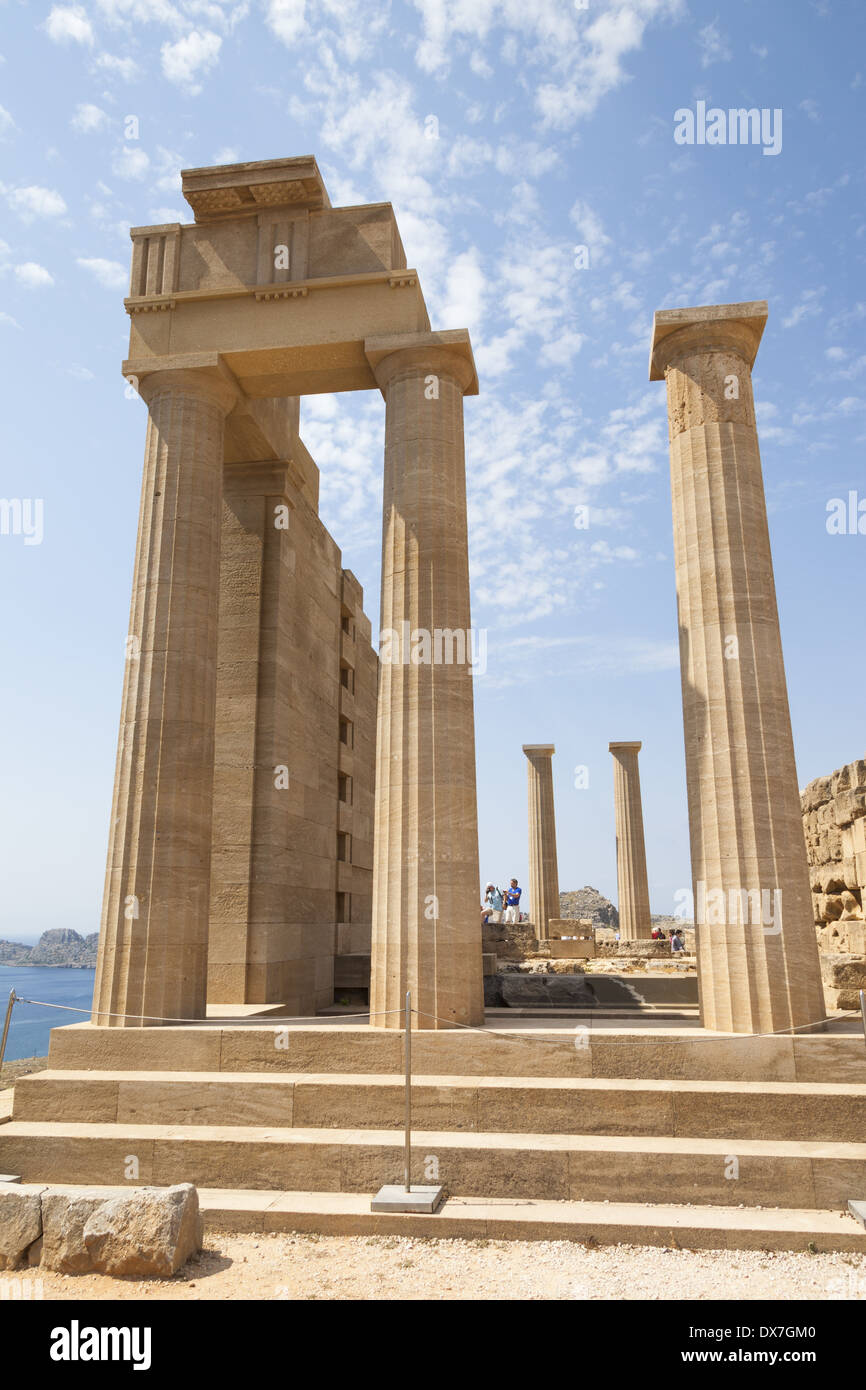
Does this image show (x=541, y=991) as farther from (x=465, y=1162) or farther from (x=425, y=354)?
(x=425, y=354)

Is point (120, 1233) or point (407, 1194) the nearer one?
point (120, 1233)

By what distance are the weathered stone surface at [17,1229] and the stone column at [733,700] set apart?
27.5 feet

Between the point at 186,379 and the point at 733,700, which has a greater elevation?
the point at 186,379

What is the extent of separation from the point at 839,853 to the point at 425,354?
12.4m

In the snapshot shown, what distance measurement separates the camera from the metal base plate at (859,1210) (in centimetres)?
883

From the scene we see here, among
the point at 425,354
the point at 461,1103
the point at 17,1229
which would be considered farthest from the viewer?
the point at 425,354

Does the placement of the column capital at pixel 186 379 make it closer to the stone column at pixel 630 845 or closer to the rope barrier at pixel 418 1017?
the rope barrier at pixel 418 1017

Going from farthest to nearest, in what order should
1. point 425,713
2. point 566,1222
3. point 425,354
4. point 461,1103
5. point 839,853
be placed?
point 839,853 → point 425,354 → point 425,713 → point 461,1103 → point 566,1222

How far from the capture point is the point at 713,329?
47.1 feet

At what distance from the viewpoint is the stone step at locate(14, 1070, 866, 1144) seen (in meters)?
10.4

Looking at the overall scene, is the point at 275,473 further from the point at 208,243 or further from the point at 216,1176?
the point at 216,1176

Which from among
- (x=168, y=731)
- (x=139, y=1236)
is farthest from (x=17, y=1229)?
(x=168, y=731)
